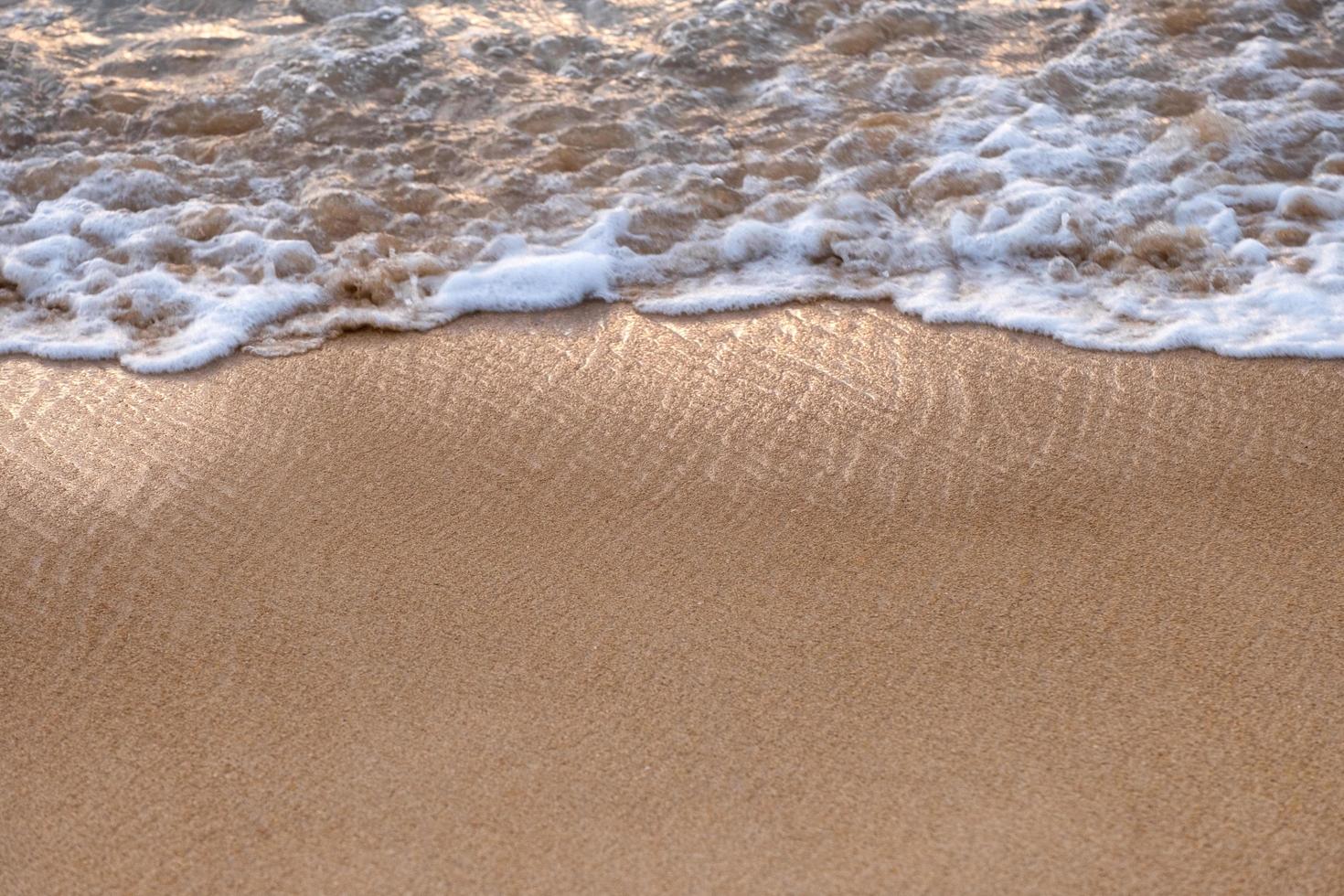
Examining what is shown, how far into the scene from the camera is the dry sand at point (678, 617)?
1626 mm

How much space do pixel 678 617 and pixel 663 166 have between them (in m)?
1.75

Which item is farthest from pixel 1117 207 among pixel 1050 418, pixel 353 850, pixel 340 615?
pixel 353 850

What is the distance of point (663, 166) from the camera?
3.38 meters

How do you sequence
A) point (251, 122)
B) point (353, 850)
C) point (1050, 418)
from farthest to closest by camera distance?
point (251, 122), point (1050, 418), point (353, 850)

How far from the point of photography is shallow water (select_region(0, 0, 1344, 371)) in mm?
2822

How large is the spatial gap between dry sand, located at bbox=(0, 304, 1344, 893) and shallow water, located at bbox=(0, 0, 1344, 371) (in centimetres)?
24

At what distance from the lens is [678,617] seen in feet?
6.47

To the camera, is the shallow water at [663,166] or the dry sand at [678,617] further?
the shallow water at [663,166]

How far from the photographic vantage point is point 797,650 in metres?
1.90

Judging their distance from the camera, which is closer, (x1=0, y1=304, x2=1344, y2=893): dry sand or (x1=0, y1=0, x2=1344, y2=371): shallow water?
(x1=0, y1=304, x2=1344, y2=893): dry sand

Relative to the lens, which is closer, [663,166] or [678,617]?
[678,617]

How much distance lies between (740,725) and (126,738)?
0.90 m

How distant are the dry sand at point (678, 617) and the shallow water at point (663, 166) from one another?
9.5 inches

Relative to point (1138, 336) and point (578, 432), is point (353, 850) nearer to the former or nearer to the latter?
point (578, 432)
